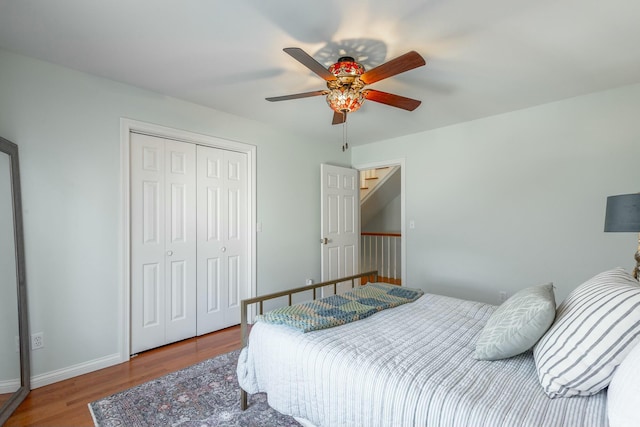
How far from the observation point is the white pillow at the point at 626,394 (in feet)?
2.48

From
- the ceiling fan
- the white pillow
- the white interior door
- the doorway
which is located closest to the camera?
the white pillow

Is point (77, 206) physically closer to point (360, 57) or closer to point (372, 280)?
point (360, 57)

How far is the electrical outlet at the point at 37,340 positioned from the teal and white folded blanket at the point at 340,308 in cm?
167

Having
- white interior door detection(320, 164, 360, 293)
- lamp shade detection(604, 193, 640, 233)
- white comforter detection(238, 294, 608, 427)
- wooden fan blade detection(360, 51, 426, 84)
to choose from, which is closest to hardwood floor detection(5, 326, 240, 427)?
white comforter detection(238, 294, 608, 427)

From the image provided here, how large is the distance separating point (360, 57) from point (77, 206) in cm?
239

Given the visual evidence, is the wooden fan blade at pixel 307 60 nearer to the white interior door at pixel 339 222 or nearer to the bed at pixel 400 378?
the bed at pixel 400 378

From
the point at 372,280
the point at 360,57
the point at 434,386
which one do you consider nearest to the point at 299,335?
the point at 434,386

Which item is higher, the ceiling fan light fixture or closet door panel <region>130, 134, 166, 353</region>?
the ceiling fan light fixture

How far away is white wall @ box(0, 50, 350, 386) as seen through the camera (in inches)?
81.9

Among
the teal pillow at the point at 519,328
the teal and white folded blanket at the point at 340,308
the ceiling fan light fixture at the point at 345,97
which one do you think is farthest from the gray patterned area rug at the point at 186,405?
the ceiling fan light fixture at the point at 345,97

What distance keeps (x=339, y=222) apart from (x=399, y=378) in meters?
3.11

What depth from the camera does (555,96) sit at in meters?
2.74

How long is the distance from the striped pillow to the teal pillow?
48 millimetres

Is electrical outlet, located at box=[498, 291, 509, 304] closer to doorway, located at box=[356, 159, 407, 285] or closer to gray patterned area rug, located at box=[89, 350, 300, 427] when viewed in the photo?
doorway, located at box=[356, 159, 407, 285]
